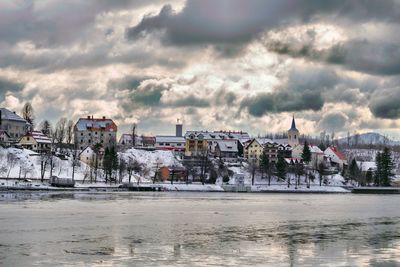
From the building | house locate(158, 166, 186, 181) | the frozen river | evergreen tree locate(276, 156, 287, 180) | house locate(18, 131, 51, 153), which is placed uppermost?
the building

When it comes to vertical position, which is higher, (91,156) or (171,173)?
(91,156)

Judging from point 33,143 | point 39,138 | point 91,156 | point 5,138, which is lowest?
point 91,156

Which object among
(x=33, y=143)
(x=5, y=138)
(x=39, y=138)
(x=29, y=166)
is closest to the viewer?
(x=29, y=166)

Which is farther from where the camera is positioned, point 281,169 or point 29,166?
point 281,169

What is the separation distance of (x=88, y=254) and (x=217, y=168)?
150 m

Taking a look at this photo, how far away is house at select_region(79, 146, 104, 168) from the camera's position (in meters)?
176

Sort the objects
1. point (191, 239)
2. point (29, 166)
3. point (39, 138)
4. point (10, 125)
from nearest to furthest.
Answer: point (191, 239) < point (29, 166) < point (39, 138) < point (10, 125)

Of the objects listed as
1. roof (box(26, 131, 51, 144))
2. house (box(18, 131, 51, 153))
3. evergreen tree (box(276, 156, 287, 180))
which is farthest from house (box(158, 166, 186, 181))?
roof (box(26, 131, 51, 144))

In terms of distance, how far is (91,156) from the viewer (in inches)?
7121

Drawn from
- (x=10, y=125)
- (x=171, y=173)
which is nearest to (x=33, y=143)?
(x=10, y=125)

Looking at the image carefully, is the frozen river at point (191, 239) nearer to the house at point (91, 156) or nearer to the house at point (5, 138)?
the house at point (91, 156)

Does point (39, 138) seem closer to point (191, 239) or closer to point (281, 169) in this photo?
point (281, 169)

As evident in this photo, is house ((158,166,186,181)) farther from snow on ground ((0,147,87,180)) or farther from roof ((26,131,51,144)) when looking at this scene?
roof ((26,131,51,144))

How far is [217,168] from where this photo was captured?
616 feet
